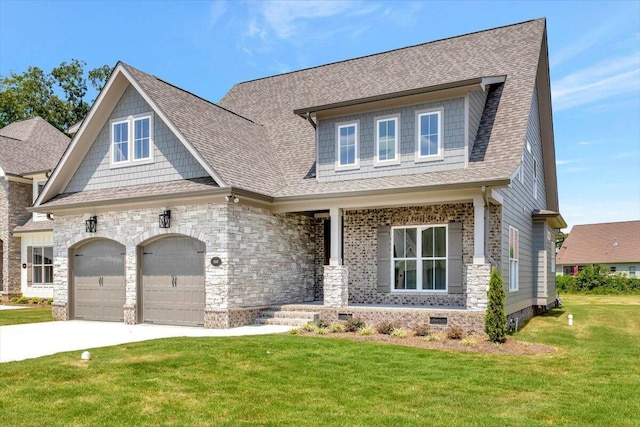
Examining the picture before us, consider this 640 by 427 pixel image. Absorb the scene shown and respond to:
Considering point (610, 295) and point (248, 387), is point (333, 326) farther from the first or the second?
point (610, 295)

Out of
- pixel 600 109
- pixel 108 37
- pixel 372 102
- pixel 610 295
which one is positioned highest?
pixel 108 37

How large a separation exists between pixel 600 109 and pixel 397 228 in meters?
15.0

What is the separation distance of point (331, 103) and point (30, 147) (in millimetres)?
19834

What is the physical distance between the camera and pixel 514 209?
1496cm

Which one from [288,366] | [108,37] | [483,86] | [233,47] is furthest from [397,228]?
[108,37]

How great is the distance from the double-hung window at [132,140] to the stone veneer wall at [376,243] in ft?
20.2

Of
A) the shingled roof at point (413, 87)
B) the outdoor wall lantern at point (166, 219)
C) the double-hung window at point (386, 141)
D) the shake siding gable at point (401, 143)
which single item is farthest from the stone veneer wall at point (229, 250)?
the double-hung window at point (386, 141)

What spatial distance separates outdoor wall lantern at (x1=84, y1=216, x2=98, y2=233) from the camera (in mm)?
15586

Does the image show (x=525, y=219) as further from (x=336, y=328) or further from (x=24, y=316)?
(x=24, y=316)

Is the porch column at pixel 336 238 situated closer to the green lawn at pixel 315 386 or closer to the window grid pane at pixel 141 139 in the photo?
the green lawn at pixel 315 386

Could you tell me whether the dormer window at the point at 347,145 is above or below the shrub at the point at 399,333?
above

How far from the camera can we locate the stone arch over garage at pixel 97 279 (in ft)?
51.1

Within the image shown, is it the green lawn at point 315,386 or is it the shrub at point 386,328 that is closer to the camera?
the green lawn at point 315,386

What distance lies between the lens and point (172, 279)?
14.5 metres
